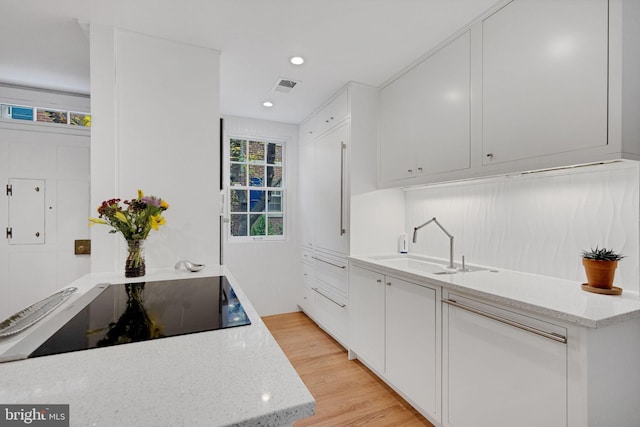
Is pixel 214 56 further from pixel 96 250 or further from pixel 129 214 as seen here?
pixel 96 250

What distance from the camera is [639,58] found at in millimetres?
1264

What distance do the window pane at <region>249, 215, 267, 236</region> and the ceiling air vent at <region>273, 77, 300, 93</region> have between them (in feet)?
5.45

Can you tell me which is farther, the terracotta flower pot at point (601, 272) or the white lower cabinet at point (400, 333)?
the white lower cabinet at point (400, 333)

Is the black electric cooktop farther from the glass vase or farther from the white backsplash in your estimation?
the white backsplash

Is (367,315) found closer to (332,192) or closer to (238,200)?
(332,192)

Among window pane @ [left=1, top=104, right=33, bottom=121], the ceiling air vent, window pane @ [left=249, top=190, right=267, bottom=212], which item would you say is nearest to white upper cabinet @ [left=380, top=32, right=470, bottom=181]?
the ceiling air vent

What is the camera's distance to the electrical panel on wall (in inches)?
102

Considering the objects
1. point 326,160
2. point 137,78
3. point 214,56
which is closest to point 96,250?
point 137,78

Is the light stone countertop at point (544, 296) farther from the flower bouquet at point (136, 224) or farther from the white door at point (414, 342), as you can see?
the flower bouquet at point (136, 224)

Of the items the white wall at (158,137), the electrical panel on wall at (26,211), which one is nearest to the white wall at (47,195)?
the electrical panel on wall at (26,211)

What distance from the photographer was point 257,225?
3.88m

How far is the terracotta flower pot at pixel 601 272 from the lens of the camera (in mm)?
1343

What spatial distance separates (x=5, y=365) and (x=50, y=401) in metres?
0.26

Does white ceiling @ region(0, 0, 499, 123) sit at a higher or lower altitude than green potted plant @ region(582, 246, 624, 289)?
higher
